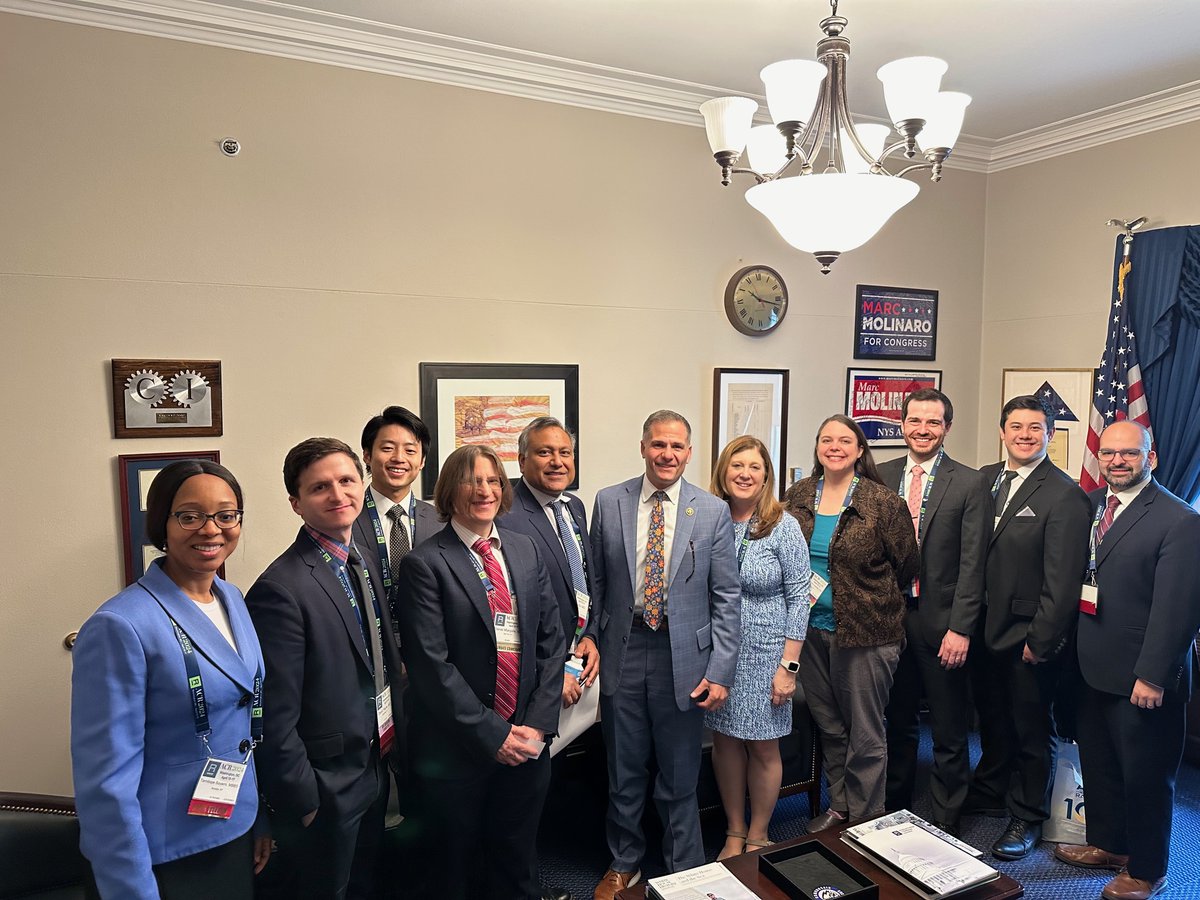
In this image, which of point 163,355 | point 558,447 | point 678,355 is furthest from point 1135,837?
point 163,355

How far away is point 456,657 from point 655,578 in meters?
0.75

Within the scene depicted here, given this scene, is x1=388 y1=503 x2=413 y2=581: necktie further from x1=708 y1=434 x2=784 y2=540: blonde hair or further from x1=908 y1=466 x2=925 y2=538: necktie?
x1=908 y1=466 x2=925 y2=538: necktie

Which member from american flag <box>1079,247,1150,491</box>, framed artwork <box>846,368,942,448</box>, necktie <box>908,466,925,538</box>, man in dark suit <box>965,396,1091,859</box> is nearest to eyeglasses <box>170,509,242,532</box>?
necktie <box>908,466,925,538</box>

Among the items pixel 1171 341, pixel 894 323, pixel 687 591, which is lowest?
pixel 687 591

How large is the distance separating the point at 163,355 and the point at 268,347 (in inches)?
14.8

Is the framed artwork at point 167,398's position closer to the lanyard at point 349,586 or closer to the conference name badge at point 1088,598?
the lanyard at point 349,586

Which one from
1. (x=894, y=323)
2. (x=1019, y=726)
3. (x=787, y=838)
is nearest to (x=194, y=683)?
(x=787, y=838)

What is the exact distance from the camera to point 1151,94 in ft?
12.9

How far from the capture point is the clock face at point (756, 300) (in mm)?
4250

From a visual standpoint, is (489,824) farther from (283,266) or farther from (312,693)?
(283,266)

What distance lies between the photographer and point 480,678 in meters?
2.38

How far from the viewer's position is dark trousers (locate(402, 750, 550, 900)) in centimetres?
238

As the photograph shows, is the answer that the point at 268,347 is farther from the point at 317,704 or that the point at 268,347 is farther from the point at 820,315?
the point at 820,315

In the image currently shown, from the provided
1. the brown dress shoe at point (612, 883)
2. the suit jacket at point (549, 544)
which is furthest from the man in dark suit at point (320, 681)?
the brown dress shoe at point (612, 883)
